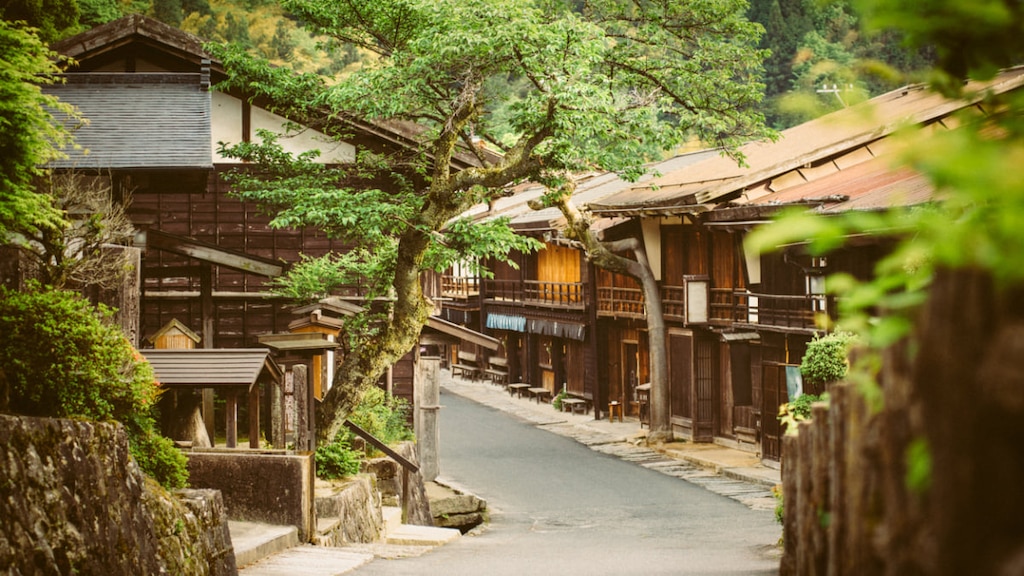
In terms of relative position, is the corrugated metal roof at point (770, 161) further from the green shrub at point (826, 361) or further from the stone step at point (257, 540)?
the stone step at point (257, 540)

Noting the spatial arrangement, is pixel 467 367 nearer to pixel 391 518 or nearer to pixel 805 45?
pixel 805 45

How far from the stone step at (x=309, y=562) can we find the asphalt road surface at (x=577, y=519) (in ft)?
0.86

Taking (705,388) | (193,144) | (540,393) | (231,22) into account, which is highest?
(231,22)

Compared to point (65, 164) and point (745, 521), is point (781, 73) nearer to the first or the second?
point (745, 521)

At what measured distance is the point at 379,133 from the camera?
2202 cm

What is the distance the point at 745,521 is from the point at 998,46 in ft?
57.3

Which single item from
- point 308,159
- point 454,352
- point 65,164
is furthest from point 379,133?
point 454,352

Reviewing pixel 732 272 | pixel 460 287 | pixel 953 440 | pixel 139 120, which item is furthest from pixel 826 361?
pixel 460 287

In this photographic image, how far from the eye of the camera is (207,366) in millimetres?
13852

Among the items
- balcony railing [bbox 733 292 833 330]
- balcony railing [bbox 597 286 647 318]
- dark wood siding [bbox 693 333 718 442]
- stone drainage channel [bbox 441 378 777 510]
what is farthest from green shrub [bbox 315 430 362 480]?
balcony railing [bbox 597 286 647 318]

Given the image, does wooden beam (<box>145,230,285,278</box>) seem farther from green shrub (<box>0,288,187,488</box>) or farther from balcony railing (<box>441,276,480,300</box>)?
balcony railing (<box>441,276,480,300</box>)

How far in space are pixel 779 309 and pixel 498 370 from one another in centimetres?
2225

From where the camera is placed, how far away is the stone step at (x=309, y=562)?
11742 millimetres

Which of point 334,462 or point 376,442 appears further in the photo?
point 376,442
